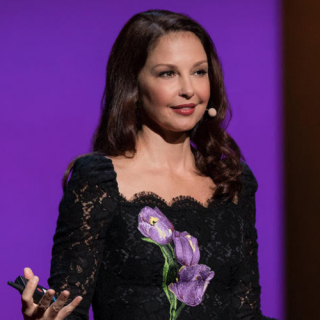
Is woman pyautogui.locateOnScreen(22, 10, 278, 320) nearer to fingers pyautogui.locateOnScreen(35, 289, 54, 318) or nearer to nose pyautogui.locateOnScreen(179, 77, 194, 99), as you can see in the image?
nose pyautogui.locateOnScreen(179, 77, 194, 99)

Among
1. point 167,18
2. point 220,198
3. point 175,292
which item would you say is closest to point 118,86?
point 167,18

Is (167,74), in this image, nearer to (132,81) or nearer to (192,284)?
(132,81)

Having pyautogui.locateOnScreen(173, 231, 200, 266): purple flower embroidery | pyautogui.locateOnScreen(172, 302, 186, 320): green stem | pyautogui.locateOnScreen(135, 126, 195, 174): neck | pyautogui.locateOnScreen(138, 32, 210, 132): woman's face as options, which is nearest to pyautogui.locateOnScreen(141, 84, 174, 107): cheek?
pyautogui.locateOnScreen(138, 32, 210, 132): woman's face

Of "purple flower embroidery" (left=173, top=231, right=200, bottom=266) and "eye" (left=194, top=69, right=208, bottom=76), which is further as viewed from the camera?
"eye" (left=194, top=69, right=208, bottom=76)

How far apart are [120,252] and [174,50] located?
604 mm

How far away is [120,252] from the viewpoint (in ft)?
6.51

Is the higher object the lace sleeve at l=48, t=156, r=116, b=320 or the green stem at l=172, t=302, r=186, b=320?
the lace sleeve at l=48, t=156, r=116, b=320

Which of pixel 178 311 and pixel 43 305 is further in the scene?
pixel 178 311

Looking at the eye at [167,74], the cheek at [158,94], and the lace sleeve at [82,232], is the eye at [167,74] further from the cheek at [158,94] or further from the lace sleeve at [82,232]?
the lace sleeve at [82,232]

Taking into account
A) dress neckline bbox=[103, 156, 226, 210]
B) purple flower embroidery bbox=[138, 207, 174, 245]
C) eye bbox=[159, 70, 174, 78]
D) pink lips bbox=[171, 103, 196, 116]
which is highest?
eye bbox=[159, 70, 174, 78]

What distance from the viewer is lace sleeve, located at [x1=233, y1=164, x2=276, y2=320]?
7.15ft

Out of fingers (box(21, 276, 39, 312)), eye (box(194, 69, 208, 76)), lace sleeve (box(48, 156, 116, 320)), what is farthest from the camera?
eye (box(194, 69, 208, 76))

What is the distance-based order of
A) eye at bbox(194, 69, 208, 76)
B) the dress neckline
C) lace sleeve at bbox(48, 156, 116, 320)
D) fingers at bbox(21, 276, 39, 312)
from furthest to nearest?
eye at bbox(194, 69, 208, 76), the dress neckline, lace sleeve at bbox(48, 156, 116, 320), fingers at bbox(21, 276, 39, 312)

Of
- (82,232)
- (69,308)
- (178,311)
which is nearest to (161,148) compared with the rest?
(82,232)
